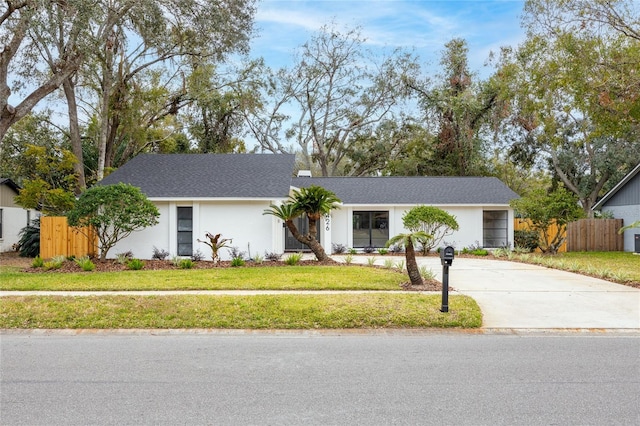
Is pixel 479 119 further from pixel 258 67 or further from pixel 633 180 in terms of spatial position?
pixel 258 67

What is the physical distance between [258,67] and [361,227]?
569 inches

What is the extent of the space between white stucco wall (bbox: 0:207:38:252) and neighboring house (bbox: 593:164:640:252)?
2936 centimetres

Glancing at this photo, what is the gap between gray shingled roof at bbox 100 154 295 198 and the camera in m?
17.7

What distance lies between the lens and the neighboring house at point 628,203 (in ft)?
77.7

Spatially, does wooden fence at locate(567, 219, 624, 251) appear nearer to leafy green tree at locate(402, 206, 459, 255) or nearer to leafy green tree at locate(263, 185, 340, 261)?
leafy green tree at locate(402, 206, 459, 255)

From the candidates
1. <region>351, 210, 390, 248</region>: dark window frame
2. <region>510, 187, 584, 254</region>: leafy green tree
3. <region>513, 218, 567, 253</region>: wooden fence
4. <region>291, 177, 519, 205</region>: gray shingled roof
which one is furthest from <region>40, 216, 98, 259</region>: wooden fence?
<region>513, 218, 567, 253</region>: wooden fence

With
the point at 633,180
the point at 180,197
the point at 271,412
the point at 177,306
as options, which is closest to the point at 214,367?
the point at 271,412

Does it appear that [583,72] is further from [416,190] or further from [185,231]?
[185,231]

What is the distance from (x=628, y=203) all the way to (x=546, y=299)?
18.3 m

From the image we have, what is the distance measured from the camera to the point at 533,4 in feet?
56.9

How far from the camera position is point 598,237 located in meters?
25.1

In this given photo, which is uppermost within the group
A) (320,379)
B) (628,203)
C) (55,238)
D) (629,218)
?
(628,203)

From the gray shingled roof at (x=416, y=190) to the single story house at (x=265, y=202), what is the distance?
46 millimetres

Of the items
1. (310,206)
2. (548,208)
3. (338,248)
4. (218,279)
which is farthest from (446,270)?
(548,208)
